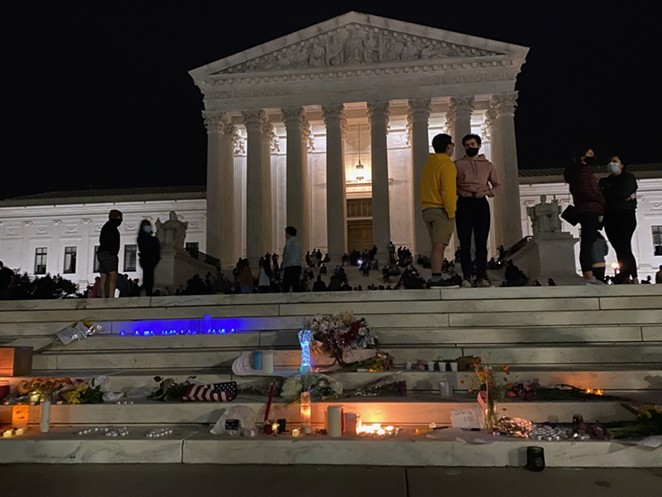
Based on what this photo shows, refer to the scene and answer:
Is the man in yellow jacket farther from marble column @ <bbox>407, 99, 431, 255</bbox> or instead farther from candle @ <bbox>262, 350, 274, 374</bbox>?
marble column @ <bbox>407, 99, 431, 255</bbox>

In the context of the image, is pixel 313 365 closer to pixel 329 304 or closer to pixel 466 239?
pixel 329 304

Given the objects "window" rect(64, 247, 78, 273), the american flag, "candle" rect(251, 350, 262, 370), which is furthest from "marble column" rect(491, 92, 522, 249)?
"window" rect(64, 247, 78, 273)

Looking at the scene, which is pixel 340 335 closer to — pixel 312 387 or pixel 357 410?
pixel 312 387

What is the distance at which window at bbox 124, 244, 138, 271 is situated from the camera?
47.8m

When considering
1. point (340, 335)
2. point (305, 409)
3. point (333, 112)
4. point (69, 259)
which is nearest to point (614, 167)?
point (340, 335)

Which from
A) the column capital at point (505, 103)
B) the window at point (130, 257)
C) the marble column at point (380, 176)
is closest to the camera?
the column capital at point (505, 103)

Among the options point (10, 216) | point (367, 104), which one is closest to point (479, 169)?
point (367, 104)

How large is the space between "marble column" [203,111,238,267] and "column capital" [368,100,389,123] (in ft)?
30.1

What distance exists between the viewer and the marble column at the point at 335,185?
3234 cm

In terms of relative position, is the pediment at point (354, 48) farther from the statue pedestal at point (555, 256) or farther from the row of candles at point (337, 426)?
the row of candles at point (337, 426)

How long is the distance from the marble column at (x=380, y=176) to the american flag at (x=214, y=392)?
84.9 ft

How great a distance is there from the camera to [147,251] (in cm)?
1285

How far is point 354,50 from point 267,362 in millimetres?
30270

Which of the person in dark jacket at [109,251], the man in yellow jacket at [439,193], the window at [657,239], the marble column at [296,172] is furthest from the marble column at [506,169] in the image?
the person in dark jacket at [109,251]
